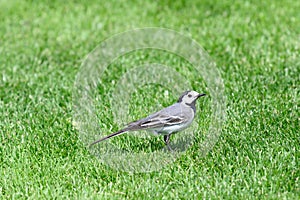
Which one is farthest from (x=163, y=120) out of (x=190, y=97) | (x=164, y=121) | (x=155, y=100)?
(x=155, y=100)

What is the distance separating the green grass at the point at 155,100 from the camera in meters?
4.00

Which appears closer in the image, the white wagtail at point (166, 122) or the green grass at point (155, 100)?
the green grass at point (155, 100)

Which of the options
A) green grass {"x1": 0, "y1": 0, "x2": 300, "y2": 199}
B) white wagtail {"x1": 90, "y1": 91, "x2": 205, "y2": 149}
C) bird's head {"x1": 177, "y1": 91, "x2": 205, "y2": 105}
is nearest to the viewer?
green grass {"x1": 0, "y1": 0, "x2": 300, "y2": 199}


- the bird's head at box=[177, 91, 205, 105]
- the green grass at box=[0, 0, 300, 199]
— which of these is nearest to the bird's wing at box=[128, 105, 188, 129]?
the bird's head at box=[177, 91, 205, 105]

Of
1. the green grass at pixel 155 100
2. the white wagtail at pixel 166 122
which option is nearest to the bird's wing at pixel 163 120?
the white wagtail at pixel 166 122

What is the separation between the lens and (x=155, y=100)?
18.2 ft

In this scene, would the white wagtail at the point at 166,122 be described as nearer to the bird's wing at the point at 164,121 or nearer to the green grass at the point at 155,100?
the bird's wing at the point at 164,121

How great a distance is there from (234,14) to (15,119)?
404 centimetres

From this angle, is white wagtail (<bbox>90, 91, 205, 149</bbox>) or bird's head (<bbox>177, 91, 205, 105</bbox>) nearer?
white wagtail (<bbox>90, 91, 205, 149</bbox>)

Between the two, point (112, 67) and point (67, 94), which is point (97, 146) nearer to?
point (67, 94)

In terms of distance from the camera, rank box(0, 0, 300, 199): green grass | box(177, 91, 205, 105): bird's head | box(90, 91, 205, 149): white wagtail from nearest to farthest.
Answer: box(0, 0, 300, 199): green grass < box(90, 91, 205, 149): white wagtail < box(177, 91, 205, 105): bird's head

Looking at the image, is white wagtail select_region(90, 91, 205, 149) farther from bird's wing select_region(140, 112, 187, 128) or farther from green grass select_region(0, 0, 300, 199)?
green grass select_region(0, 0, 300, 199)

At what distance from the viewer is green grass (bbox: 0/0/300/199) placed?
400cm

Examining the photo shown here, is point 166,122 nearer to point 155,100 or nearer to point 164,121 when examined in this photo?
point 164,121
